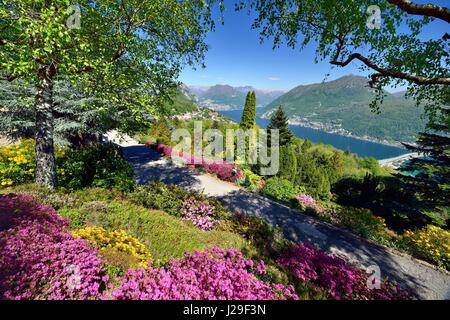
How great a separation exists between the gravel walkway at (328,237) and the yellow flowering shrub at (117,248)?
6.53m

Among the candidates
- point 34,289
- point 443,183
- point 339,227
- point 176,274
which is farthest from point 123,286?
point 443,183

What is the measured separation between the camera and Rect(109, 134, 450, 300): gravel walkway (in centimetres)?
730

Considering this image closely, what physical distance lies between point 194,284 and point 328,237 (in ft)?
27.4

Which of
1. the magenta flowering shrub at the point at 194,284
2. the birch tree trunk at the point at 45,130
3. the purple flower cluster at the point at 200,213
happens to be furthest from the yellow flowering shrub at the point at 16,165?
the magenta flowering shrub at the point at 194,284

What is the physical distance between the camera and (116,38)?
615cm

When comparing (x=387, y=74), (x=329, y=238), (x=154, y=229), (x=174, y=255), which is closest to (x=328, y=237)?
(x=329, y=238)

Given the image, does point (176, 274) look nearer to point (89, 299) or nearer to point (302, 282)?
point (89, 299)

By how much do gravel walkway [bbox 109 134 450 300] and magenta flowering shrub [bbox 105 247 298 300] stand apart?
6224 mm

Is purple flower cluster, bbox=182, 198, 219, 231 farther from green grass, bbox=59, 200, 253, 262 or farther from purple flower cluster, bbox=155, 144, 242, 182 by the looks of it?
purple flower cluster, bbox=155, 144, 242, 182

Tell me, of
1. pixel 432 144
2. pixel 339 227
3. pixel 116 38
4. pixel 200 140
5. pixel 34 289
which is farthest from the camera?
pixel 200 140

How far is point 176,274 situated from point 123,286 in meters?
0.80

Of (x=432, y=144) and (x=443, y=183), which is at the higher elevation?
(x=432, y=144)

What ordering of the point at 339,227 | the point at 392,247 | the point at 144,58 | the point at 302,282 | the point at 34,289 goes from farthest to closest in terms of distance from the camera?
1. the point at 339,227
2. the point at 392,247
3. the point at 144,58
4. the point at 302,282
5. the point at 34,289

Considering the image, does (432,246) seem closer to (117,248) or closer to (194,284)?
(194,284)
